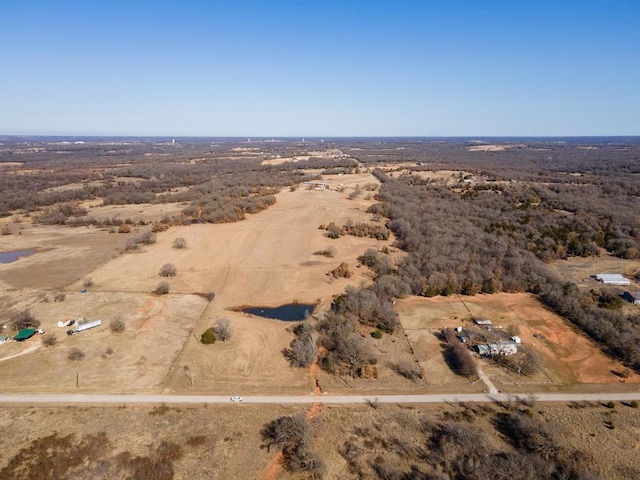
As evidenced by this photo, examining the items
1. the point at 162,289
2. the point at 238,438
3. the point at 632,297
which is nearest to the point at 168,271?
the point at 162,289

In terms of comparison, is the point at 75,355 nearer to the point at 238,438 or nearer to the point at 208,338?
the point at 208,338

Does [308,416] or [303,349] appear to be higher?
[303,349]

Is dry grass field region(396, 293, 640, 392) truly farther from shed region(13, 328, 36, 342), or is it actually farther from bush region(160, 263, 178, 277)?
shed region(13, 328, 36, 342)

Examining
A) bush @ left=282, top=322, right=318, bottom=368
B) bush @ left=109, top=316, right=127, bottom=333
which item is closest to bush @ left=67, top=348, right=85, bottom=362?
bush @ left=109, top=316, right=127, bottom=333

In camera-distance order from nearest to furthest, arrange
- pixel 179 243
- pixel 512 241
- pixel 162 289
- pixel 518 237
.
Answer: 1. pixel 162 289
2. pixel 512 241
3. pixel 179 243
4. pixel 518 237

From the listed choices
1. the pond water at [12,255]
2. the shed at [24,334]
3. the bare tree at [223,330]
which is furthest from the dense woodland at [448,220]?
the shed at [24,334]

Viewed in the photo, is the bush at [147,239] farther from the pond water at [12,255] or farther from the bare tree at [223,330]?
the bare tree at [223,330]
